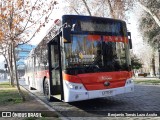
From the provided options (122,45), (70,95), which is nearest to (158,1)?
(122,45)

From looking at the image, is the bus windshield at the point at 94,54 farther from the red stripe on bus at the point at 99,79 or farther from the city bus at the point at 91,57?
the red stripe on bus at the point at 99,79

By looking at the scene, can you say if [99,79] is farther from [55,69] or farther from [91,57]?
[55,69]

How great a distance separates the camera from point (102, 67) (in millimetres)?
11469

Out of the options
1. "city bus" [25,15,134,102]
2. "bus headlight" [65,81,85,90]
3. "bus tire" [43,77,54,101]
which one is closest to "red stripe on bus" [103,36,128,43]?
"city bus" [25,15,134,102]

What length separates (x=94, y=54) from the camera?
1134 cm

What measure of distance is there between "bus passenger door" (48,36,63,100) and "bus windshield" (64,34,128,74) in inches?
31.1

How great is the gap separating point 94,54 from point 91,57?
16 centimetres

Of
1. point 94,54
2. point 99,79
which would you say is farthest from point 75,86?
point 94,54

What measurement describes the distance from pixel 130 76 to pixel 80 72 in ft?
7.52

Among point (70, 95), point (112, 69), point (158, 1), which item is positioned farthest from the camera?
point (158, 1)

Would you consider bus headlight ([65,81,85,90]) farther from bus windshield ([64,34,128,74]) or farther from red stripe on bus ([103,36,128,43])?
red stripe on bus ([103,36,128,43])

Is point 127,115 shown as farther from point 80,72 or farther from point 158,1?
point 158,1

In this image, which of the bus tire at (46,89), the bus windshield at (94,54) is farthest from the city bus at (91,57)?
the bus tire at (46,89)

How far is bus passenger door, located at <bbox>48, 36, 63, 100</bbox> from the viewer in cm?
1193
